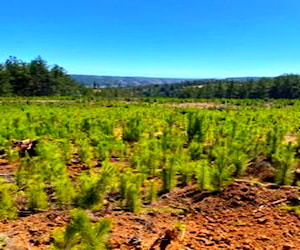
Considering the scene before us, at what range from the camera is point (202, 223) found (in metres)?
4.37

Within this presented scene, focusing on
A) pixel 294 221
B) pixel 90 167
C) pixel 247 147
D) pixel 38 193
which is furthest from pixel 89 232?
pixel 247 147

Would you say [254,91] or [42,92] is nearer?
[42,92]

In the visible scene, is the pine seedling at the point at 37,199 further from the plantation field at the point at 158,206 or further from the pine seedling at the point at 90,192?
the pine seedling at the point at 90,192

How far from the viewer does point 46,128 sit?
1085 centimetres

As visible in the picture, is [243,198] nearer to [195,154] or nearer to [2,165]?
[195,154]

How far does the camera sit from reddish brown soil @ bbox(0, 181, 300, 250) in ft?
12.7

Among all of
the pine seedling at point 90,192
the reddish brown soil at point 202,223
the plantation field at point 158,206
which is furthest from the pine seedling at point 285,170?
the pine seedling at point 90,192

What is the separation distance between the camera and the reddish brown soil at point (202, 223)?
152 inches

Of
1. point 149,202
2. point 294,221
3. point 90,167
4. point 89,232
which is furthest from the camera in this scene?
point 90,167

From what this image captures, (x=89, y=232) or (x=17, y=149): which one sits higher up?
(x=89, y=232)

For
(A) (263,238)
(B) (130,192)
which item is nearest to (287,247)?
(A) (263,238)

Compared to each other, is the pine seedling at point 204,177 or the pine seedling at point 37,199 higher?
the pine seedling at point 204,177

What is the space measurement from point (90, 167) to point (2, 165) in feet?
→ 5.64

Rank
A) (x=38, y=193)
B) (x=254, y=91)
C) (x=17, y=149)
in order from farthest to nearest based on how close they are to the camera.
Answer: (x=254, y=91) < (x=17, y=149) < (x=38, y=193)
